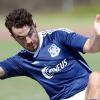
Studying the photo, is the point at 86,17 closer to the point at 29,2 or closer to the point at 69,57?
the point at 29,2

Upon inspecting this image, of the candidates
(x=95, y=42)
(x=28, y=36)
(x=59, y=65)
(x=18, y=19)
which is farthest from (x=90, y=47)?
(x=18, y=19)

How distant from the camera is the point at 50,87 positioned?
759 centimetres

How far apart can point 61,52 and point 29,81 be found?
17.9 feet

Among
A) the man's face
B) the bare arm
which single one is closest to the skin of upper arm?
the bare arm

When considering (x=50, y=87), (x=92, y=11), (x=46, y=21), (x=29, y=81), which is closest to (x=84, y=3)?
(x=92, y=11)

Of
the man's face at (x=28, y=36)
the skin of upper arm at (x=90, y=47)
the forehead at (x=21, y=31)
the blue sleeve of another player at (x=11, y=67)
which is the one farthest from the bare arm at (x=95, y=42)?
the blue sleeve of another player at (x=11, y=67)

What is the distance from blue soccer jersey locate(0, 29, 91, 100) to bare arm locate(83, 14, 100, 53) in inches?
3.9

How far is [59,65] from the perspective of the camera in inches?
292

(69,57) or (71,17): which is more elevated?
(69,57)

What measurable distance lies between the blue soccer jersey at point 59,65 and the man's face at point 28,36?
10 centimetres

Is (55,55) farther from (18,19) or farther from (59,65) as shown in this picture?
(18,19)

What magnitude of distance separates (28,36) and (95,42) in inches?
28.7

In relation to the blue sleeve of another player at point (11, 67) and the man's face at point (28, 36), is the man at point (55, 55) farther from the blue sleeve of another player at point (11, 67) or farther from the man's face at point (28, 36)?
the blue sleeve of another player at point (11, 67)

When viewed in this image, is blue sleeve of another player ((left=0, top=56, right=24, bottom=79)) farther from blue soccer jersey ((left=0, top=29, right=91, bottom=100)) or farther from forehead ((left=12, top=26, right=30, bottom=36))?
forehead ((left=12, top=26, right=30, bottom=36))
